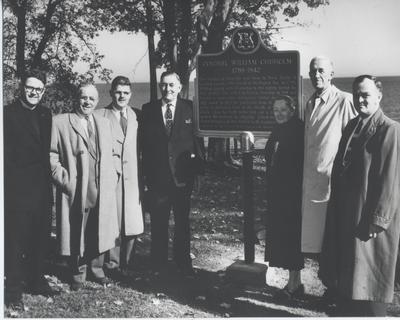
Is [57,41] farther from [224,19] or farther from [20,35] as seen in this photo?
[224,19]

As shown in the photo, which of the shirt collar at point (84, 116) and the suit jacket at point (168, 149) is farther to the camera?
the suit jacket at point (168, 149)

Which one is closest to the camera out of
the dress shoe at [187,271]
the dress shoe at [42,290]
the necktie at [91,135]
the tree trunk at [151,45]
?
the dress shoe at [42,290]

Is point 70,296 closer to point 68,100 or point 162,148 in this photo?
point 162,148

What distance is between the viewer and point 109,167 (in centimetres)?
486

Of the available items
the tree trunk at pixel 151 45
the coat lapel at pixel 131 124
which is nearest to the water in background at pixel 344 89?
the tree trunk at pixel 151 45

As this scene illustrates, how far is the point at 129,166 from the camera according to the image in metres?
5.03

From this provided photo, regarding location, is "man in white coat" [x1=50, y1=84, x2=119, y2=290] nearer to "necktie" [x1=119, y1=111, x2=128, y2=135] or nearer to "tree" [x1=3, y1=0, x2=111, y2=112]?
"necktie" [x1=119, y1=111, x2=128, y2=135]

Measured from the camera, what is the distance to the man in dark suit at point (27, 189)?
4.43m

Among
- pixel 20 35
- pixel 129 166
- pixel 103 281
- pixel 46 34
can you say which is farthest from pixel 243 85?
pixel 46 34

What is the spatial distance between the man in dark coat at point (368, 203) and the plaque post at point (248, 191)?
1.25m

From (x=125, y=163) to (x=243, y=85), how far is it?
1495mm

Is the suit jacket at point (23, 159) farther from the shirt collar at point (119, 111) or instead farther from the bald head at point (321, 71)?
the bald head at point (321, 71)

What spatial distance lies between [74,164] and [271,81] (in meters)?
2.18

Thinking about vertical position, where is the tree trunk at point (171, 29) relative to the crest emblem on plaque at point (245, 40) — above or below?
above
